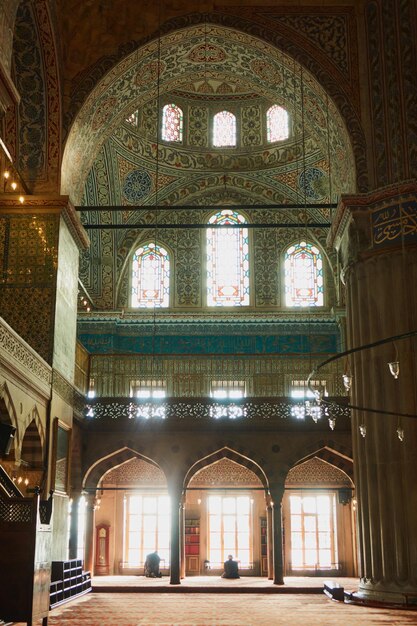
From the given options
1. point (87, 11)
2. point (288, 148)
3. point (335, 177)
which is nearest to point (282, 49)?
point (335, 177)

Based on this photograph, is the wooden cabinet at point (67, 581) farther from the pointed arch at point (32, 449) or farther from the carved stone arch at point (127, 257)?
the carved stone arch at point (127, 257)

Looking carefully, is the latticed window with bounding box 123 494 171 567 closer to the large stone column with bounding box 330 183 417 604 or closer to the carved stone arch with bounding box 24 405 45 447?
the carved stone arch with bounding box 24 405 45 447

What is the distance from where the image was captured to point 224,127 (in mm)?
19500

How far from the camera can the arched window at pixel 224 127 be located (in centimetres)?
1939

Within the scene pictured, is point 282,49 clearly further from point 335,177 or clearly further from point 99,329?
point 99,329

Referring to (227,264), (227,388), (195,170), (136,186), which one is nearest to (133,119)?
(136,186)

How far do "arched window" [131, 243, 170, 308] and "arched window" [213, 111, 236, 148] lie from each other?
305cm

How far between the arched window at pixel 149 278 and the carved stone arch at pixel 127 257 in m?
0.12

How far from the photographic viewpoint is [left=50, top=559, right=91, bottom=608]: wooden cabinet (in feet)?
35.4

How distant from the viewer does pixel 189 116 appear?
19453mm

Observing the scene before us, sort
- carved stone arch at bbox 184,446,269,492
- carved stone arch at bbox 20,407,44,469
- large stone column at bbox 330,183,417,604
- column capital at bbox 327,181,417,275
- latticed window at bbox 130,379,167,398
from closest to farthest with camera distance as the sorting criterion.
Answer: large stone column at bbox 330,183,417,604 < column capital at bbox 327,181,417,275 < carved stone arch at bbox 20,407,44,469 < carved stone arch at bbox 184,446,269,492 < latticed window at bbox 130,379,167,398

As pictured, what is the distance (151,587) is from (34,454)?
352 cm

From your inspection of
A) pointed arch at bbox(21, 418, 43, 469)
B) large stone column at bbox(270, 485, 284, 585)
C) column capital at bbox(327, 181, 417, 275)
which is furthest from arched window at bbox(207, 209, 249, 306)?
pointed arch at bbox(21, 418, 43, 469)

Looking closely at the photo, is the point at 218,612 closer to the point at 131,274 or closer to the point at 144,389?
the point at 144,389
